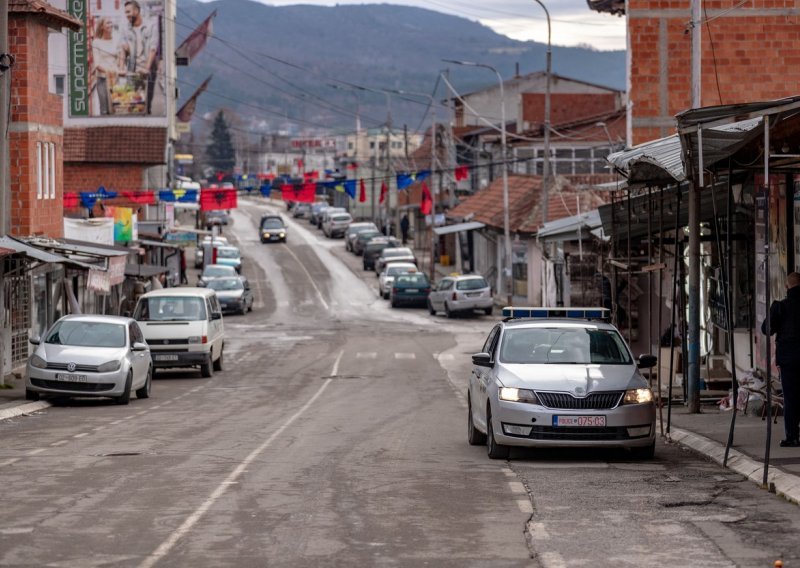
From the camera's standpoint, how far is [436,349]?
4275 centimetres

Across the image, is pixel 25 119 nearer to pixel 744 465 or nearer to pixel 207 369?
pixel 207 369

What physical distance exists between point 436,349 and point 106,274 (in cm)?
1158

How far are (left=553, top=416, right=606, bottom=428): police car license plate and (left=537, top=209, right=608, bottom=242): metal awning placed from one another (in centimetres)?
1445

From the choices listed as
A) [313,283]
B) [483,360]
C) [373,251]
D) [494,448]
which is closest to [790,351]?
[494,448]

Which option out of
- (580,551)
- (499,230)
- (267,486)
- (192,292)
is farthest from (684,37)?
(499,230)

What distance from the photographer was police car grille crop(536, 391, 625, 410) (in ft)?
49.6

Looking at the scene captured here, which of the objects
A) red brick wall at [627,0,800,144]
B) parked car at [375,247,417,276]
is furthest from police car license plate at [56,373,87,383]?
parked car at [375,247,417,276]

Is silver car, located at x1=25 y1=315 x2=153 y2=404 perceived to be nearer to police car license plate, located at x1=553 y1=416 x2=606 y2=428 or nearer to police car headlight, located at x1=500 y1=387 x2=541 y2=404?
police car headlight, located at x1=500 y1=387 x2=541 y2=404

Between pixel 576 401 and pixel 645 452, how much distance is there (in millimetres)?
1099

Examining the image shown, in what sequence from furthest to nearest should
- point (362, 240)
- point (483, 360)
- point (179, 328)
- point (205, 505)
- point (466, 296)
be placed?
point (362, 240), point (466, 296), point (179, 328), point (483, 360), point (205, 505)

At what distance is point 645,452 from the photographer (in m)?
15.5

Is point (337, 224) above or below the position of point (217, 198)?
above

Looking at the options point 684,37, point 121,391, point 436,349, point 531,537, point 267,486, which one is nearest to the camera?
point 531,537

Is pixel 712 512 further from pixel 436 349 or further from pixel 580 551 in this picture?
pixel 436 349
